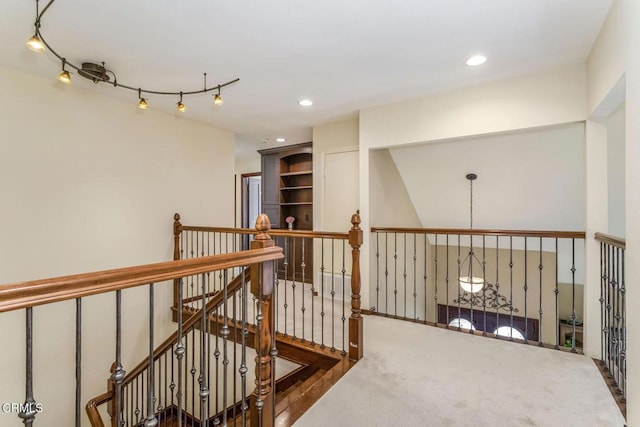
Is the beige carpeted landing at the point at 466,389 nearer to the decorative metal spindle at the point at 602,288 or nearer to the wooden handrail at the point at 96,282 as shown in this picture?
the decorative metal spindle at the point at 602,288

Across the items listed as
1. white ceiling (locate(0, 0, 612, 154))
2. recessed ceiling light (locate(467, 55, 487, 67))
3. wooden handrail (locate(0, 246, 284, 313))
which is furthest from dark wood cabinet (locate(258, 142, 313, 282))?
wooden handrail (locate(0, 246, 284, 313))

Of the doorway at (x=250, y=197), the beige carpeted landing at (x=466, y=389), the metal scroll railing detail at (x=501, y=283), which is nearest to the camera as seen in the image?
the beige carpeted landing at (x=466, y=389)

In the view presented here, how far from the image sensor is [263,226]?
1.54 m

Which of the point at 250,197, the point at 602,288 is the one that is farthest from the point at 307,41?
the point at 250,197

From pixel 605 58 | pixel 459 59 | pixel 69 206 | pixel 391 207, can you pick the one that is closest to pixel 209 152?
pixel 69 206

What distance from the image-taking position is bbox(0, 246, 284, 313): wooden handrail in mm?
786

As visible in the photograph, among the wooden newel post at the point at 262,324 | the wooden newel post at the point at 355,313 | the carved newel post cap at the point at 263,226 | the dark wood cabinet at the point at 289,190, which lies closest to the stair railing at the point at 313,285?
the wooden newel post at the point at 355,313

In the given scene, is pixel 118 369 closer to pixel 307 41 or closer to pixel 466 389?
pixel 466 389

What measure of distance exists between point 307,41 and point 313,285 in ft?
9.83

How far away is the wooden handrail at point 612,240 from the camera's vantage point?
1.87 m

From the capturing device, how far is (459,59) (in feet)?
8.34

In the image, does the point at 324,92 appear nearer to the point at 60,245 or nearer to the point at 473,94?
the point at 473,94

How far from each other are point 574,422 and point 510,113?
2415 mm

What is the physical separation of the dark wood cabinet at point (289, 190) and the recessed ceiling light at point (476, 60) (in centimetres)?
312
